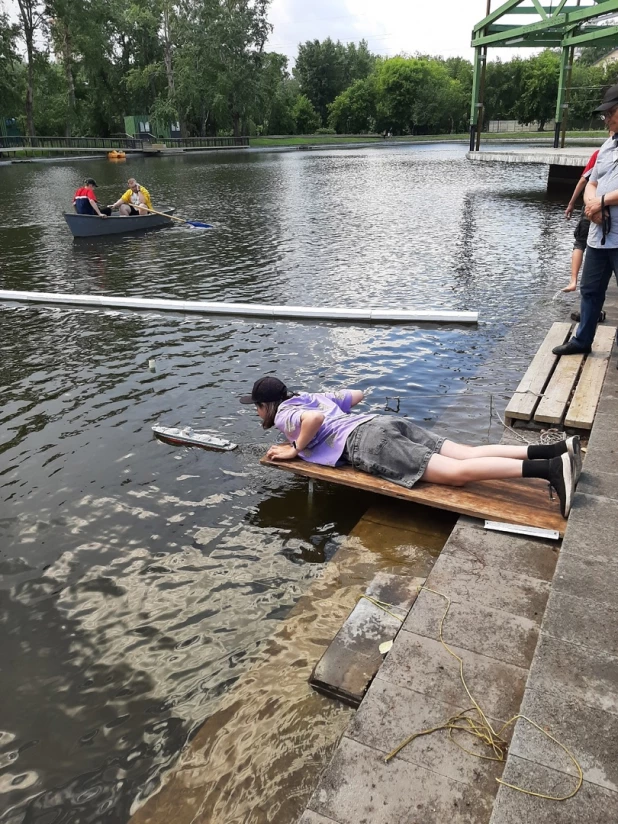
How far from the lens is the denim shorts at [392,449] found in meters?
4.69

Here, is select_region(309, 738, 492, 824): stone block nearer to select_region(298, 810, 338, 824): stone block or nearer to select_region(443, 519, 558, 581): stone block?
select_region(298, 810, 338, 824): stone block

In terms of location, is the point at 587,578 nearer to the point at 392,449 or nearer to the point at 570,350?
the point at 392,449

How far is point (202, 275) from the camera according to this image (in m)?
14.1

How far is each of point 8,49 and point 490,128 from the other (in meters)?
74.9

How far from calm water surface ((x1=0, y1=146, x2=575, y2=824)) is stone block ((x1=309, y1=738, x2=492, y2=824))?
1152 millimetres

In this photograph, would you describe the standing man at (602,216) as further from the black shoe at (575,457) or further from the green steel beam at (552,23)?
the green steel beam at (552,23)

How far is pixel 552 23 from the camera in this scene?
27.3 m

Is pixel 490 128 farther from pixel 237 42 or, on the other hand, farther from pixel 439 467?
pixel 439 467

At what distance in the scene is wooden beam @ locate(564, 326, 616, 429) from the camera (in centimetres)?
546

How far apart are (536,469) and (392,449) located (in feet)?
3.41

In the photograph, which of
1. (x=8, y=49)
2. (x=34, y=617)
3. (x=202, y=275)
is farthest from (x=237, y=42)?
(x=34, y=617)

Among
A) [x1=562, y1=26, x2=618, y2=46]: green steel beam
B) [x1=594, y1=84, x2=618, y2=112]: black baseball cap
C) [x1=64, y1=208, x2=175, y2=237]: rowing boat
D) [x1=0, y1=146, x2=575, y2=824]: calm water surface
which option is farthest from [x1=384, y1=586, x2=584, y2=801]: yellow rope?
[x1=562, y1=26, x2=618, y2=46]: green steel beam

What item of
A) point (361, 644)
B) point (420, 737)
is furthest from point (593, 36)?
point (420, 737)

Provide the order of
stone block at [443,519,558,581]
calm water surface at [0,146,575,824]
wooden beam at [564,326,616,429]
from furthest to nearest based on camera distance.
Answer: wooden beam at [564,326,616,429], stone block at [443,519,558,581], calm water surface at [0,146,575,824]
